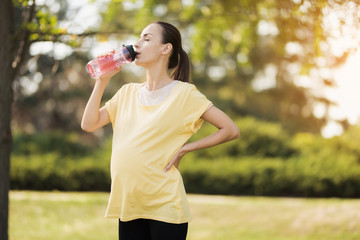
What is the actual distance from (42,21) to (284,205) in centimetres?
587

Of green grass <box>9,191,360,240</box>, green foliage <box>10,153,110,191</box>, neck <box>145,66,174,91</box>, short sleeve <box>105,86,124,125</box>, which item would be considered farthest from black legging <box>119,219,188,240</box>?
green foliage <box>10,153,110,191</box>

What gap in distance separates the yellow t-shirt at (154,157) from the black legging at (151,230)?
0.13 ft

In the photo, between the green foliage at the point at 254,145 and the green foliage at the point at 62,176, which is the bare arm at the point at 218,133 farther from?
the green foliage at the point at 254,145

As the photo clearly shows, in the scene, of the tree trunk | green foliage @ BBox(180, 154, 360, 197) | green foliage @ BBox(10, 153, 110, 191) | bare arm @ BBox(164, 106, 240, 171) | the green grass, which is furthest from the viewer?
green foliage @ BBox(10, 153, 110, 191)

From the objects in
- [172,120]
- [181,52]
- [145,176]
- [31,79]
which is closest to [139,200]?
[145,176]

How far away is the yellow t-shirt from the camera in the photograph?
2.39 meters

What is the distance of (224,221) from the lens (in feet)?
26.3

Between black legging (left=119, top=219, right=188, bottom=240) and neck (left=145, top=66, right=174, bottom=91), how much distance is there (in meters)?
0.73

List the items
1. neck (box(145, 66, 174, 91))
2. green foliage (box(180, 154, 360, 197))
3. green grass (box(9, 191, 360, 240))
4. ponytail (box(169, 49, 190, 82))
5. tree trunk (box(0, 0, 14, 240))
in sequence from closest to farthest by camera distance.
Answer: neck (box(145, 66, 174, 91)), ponytail (box(169, 49, 190, 82)), tree trunk (box(0, 0, 14, 240)), green grass (box(9, 191, 360, 240)), green foliage (box(180, 154, 360, 197))

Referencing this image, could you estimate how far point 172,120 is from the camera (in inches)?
96.0

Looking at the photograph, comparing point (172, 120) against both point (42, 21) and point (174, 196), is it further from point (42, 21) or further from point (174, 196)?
point (42, 21)

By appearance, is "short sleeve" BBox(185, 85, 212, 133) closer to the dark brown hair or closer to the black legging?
the dark brown hair

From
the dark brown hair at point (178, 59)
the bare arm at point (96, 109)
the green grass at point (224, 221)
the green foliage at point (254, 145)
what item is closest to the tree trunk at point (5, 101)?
the bare arm at point (96, 109)

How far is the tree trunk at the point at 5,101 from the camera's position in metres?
4.62
